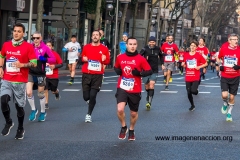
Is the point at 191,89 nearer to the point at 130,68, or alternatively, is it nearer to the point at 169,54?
the point at 130,68

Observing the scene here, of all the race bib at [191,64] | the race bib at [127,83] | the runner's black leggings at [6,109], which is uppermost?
the race bib at [127,83]

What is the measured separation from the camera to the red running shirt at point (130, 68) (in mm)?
11900

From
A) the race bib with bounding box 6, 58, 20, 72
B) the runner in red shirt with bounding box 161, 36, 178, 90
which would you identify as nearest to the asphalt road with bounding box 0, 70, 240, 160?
the race bib with bounding box 6, 58, 20, 72

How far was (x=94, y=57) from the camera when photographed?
15141 mm

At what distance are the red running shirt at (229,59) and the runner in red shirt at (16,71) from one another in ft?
17.4

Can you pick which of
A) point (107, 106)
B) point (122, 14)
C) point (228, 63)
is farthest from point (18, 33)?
point (122, 14)

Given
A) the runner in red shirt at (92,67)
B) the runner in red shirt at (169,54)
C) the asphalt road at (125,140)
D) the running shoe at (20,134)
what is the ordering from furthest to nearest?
the runner in red shirt at (169,54)
the runner in red shirt at (92,67)
the running shoe at (20,134)
the asphalt road at (125,140)

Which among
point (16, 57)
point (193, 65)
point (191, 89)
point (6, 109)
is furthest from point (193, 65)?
point (6, 109)

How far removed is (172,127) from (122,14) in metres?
37.9

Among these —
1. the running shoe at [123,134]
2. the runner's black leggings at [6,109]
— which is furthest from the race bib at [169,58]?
the runner's black leggings at [6,109]

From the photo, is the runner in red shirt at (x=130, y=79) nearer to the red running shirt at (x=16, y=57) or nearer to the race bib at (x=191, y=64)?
the red running shirt at (x=16, y=57)

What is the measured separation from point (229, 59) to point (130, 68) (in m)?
4.17

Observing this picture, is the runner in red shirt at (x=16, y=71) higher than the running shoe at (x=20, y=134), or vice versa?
the runner in red shirt at (x=16, y=71)

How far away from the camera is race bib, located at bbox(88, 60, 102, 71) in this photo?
15164 mm
